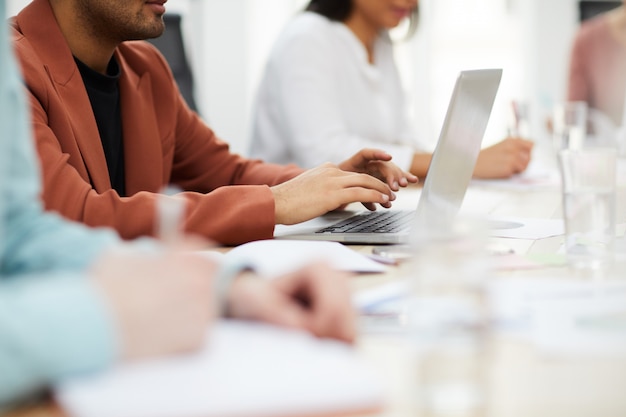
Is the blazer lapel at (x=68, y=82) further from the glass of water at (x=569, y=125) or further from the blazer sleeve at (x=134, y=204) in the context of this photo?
the glass of water at (x=569, y=125)

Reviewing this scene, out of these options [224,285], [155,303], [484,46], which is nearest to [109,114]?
[224,285]

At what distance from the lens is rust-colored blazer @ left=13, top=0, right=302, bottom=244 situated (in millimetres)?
1187

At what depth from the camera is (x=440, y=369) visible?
585 millimetres

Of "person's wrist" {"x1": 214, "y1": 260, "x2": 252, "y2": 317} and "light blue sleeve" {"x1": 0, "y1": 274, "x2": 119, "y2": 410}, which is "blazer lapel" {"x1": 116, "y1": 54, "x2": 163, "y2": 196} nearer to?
"person's wrist" {"x1": 214, "y1": 260, "x2": 252, "y2": 317}

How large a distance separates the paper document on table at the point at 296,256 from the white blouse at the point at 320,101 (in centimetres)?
105

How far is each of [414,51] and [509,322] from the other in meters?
4.17

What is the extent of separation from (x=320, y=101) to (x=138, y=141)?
681mm

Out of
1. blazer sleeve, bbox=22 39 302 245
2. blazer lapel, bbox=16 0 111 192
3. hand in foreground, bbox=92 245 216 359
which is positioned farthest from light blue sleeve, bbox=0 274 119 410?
blazer lapel, bbox=16 0 111 192

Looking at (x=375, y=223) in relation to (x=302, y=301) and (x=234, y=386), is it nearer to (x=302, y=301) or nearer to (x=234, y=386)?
(x=302, y=301)

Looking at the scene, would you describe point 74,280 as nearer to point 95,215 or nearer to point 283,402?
point 283,402

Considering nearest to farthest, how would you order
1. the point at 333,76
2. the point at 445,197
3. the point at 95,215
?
the point at 95,215, the point at 445,197, the point at 333,76

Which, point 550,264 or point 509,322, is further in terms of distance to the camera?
point 550,264

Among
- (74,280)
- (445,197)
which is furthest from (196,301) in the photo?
(445,197)

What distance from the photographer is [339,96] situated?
7.91ft
